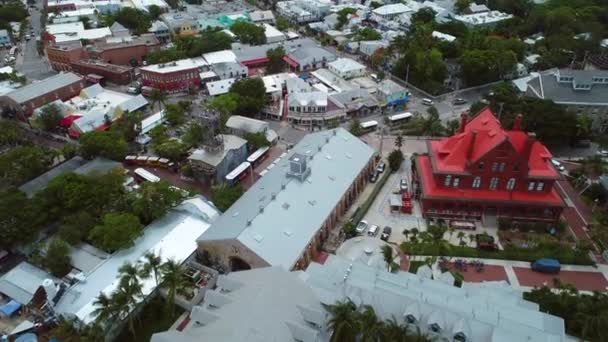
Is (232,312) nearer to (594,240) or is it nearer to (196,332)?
(196,332)

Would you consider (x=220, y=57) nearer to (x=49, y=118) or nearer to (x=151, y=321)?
(x=49, y=118)

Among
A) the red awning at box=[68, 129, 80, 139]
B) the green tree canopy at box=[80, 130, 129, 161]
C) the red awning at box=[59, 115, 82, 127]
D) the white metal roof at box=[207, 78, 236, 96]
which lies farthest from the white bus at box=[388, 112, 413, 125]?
the red awning at box=[59, 115, 82, 127]

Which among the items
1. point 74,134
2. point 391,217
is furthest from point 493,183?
point 74,134

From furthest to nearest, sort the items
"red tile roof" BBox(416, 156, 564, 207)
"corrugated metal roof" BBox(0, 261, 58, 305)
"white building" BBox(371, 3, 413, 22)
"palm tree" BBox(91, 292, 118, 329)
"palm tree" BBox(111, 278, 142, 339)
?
"white building" BBox(371, 3, 413, 22), "red tile roof" BBox(416, 156, 564, 207), "corrugated metal roof" BBox(0, 261, 58, 305), "palm tree" BBox(111, 278, 142, 339), "palm tree" BBox(91, 292, 118, 329)

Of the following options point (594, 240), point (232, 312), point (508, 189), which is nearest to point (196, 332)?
point (232, 312)

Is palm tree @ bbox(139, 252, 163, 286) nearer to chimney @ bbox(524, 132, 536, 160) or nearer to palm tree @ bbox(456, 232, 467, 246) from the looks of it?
palm tree @ bbox(456, 232, 467, 246)
